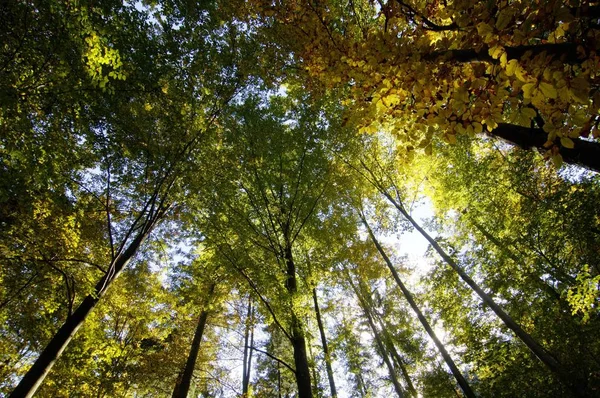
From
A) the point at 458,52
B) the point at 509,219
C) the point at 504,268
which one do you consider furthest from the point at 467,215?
the point at 458,52

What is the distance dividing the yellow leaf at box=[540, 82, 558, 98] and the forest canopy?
0.17 feet

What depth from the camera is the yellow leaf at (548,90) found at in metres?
1.31

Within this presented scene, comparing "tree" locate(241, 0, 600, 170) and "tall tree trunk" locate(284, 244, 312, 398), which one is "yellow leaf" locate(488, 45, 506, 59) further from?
"tall tree trunk" locate(284, 244, 312, 398)

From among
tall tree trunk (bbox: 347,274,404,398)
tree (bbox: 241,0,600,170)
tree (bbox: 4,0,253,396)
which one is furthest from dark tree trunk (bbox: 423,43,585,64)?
tall tree trunk (bbox: 347,274,404,398)

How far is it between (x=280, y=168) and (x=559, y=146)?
6.31 metres

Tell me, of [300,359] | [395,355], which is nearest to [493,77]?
[300,359]

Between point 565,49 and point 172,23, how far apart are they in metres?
6.68

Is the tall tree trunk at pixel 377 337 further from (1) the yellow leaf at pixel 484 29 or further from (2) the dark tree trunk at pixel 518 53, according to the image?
(1) the yellow leaf at pixel 484 29

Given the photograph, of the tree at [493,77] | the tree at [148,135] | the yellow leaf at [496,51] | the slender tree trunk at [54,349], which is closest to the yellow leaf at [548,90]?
the tree at [493,77]

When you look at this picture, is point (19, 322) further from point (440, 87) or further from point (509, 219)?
point (509, 219)

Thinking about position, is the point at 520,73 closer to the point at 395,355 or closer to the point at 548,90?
the point at 548,90

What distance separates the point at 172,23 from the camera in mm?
5758

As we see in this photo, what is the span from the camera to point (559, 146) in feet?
7.05

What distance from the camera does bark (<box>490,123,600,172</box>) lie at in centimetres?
199
